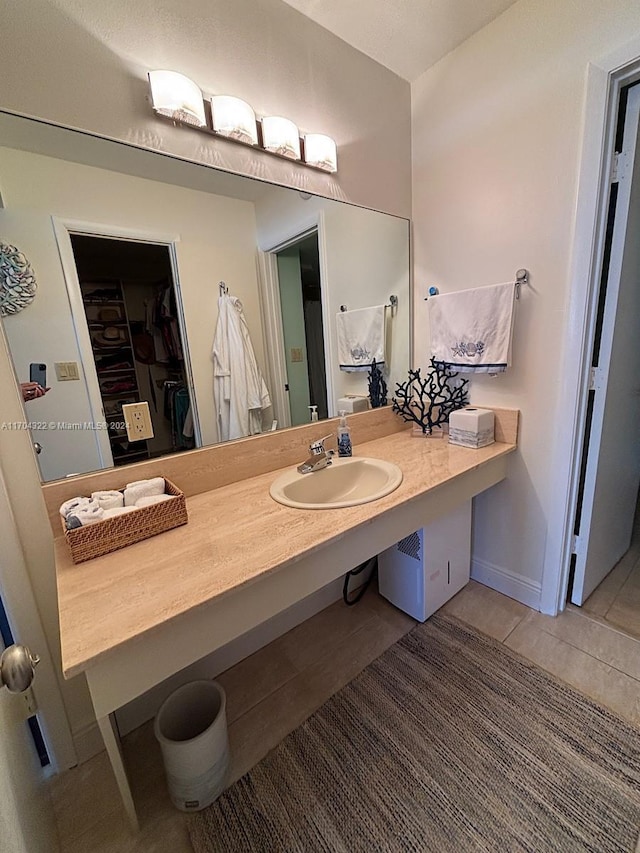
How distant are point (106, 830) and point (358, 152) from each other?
2.50 metres

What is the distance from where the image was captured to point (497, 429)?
5.56 feet

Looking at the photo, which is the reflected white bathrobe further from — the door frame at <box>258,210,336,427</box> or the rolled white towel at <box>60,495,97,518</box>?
the rolled white towel at <box>60,495,97,518</box>

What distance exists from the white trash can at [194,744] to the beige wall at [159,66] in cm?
31

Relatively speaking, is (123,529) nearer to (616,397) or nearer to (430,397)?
(430,397)

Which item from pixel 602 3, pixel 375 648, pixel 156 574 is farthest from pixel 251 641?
pixel 602 3

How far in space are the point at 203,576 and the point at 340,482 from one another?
735 mm

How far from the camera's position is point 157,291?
47.2 inches

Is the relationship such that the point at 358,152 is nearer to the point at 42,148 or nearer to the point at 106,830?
the point at 42,148

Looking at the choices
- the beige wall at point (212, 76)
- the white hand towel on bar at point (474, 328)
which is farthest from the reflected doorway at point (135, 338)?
the white hand towel on bar at point (474, 328)

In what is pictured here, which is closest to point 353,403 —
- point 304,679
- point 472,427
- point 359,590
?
point 472,427

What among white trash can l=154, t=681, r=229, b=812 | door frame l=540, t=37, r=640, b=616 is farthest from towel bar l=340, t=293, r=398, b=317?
white trash can l=154, t=681, r=229, b=812

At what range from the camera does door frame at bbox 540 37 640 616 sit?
47.7 inches

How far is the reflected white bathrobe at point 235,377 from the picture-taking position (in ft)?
4.41

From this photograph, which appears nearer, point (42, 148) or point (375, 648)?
point (42, 148)
